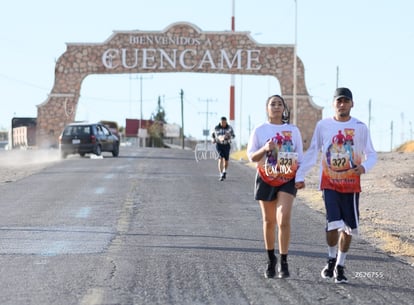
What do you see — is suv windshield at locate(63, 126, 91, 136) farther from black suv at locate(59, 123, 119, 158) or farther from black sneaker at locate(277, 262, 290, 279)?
black sneaker at locate(277, 262, 290, 279)

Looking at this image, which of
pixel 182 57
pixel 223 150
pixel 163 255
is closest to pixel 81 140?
pixel 182 57

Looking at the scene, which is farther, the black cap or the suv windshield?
the suv windshield

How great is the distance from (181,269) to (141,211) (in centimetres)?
559

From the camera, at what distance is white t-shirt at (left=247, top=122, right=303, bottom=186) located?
7.89 meters

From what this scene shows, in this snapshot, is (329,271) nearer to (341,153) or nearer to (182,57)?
(341,153)

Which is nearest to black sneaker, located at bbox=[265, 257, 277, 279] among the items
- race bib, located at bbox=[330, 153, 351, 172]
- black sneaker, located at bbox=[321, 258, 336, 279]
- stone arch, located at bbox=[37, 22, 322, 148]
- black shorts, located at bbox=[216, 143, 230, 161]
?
black sneaker, located at bbox=[321, 258, 336, 279]

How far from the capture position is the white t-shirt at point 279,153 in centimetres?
789

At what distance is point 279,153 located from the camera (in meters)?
7.88

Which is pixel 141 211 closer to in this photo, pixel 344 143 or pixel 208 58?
pixel 344 143

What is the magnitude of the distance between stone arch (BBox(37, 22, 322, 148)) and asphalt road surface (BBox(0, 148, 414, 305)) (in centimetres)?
2706

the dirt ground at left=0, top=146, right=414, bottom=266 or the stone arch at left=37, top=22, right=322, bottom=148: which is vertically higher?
the stone arch at left=37, top=22, right=322, bottom=148

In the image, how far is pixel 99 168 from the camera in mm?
25125

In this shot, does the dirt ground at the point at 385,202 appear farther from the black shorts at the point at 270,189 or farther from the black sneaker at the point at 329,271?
the black shorts at the point at 270,189

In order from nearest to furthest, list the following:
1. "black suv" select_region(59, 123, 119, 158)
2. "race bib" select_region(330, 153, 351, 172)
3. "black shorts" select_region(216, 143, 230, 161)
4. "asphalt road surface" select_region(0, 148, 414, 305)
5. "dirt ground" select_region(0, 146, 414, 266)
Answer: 1. "asphalt road surface" select_region(0, 148, 414, 305)
2. "race bib" select_region(330, 153, 351, 172)
3. "dirt ground" select_region(0, 146, 414, 266)
4. "black shorts" select_region(216, 143, 230, 161)
5. "black suv" select_region(59, 123, 119, 158)
